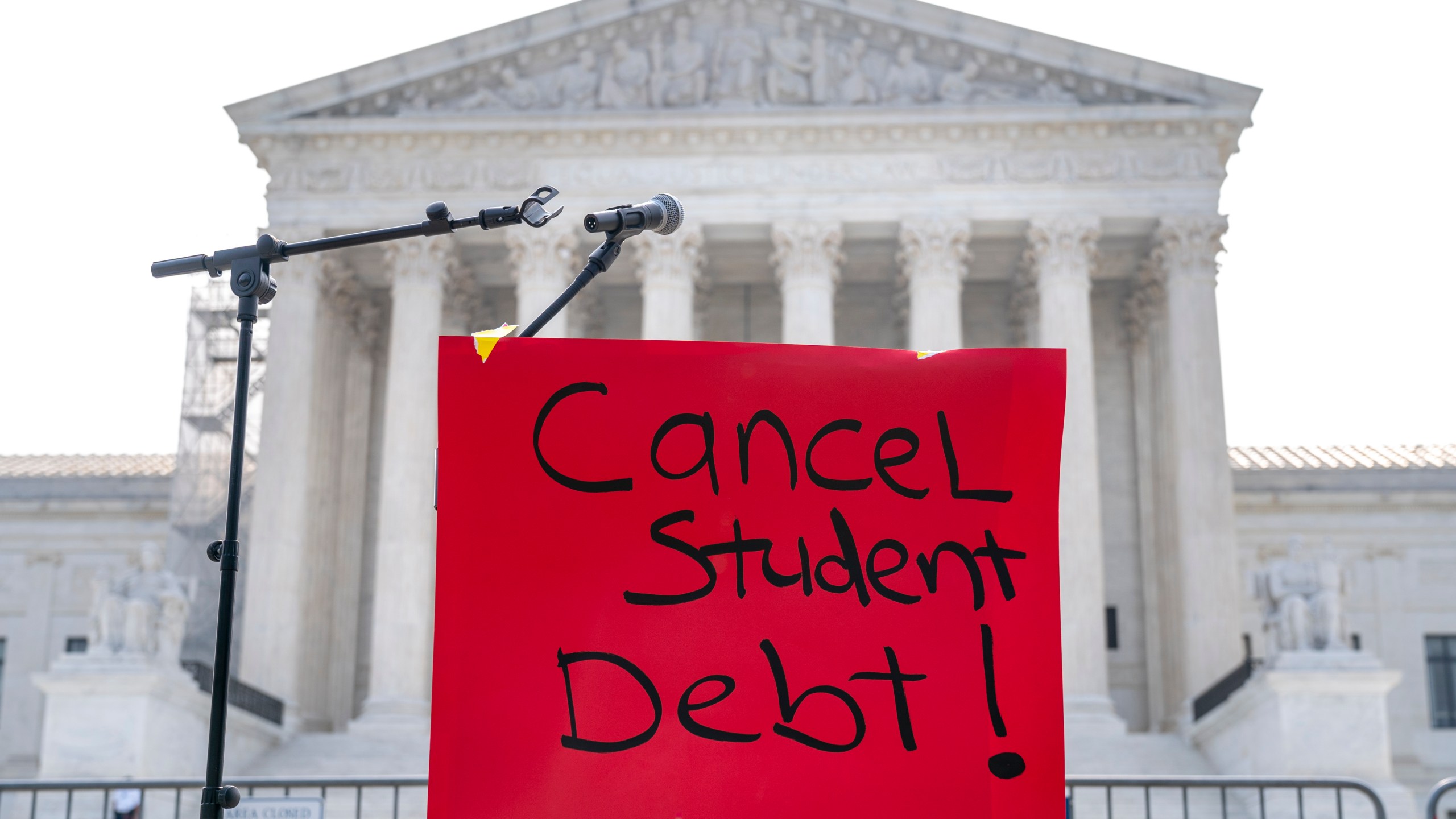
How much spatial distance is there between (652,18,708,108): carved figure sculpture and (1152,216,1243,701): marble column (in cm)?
1141

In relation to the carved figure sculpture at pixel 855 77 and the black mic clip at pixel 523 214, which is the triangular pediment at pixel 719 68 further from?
the black mic clip at pixel 523 214

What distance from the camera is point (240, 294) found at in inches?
271

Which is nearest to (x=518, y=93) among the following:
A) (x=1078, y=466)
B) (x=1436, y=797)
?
(x=1078, y=466)

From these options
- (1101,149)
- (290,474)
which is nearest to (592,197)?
(290,474)

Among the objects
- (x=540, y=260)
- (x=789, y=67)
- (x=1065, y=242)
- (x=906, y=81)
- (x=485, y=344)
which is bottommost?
(x=485, y=344)

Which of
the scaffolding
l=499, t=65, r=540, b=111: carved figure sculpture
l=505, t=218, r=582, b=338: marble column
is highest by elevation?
l=499, t=65, r=540, b=111: carved figure sculpture

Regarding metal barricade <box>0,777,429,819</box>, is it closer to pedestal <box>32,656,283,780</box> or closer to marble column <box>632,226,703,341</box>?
pedestal <box>32,656,283,780</box>

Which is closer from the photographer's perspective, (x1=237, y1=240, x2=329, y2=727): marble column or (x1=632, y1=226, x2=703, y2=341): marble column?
(x1=237, y1=240, x2=329, y2=727): marble column

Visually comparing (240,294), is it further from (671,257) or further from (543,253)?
(543,253)

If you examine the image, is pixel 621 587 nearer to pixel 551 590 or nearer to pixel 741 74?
pixel 551 590

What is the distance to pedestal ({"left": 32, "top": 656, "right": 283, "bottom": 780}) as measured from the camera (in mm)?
25000

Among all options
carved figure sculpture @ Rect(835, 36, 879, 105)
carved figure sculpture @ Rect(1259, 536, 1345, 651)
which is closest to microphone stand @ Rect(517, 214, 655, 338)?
carved figure sculpture @ Rect(1259, 536, 1345, 651)

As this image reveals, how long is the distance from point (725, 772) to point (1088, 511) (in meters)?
29.1

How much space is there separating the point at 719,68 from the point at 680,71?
0.97 meters
